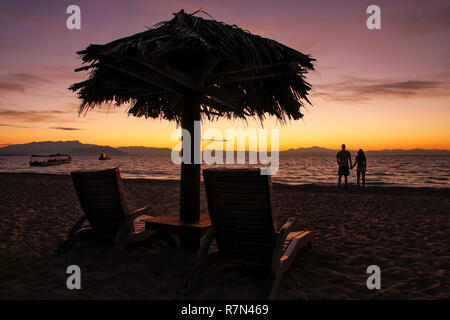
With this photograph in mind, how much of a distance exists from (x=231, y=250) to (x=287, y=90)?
263 cm

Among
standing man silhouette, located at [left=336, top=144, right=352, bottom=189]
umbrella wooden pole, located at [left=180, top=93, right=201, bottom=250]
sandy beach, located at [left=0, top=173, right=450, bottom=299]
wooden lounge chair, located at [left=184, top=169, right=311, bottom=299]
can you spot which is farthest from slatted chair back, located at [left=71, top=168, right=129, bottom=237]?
standing man silhouette, located at [left=336, top=144, right=352, bottom=189]

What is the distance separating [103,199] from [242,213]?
1750 mm

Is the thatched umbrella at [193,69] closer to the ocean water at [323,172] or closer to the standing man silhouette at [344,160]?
the standing man silhouette at [344,160]

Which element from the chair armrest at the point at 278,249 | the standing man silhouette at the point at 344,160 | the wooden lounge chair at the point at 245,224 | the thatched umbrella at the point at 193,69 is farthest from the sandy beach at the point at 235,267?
the standing man silhouette at the point at 344,160

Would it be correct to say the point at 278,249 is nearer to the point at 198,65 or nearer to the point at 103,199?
the point at 103,199

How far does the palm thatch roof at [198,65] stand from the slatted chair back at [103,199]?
3.51 feet

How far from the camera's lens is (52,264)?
338cm

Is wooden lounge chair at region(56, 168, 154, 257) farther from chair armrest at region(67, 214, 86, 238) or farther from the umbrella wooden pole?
the umbrella wooden pole

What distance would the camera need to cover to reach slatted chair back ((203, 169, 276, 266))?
2596 millimetres

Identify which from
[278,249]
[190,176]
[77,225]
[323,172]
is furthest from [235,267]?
[323,172]

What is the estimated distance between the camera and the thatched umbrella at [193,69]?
119 inches

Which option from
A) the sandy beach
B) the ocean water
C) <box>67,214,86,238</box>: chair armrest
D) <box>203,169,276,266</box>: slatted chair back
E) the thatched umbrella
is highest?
the thatched umbrella
